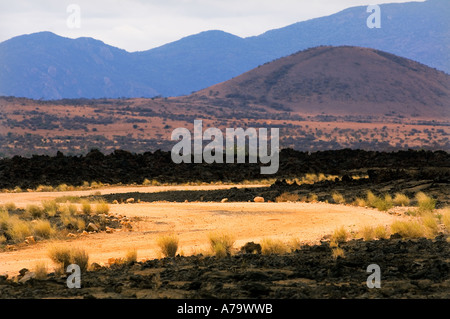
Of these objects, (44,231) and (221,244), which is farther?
(44,231)

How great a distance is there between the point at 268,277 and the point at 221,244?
3.52 meters

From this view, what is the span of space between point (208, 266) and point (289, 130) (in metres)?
94.9

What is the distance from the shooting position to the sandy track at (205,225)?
633 inches

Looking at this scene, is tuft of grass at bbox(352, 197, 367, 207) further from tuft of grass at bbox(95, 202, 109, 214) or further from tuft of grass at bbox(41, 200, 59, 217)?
tuft of grass at bbox(41, 200, 59, 217)

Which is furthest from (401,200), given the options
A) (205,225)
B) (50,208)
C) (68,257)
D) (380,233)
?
(68,257)

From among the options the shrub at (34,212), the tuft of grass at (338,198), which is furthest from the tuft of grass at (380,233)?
the shrub at (34,212)

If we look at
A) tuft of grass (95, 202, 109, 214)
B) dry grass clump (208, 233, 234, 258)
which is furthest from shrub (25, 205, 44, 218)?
dry grass clump (208, 233, 234, 258)

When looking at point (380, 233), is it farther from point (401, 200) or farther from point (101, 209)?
point (101, 209)

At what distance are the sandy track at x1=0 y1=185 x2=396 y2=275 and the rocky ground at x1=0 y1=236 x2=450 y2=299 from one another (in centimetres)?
248

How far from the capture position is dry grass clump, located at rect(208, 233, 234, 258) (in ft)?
46.9

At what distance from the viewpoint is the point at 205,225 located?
21.5m

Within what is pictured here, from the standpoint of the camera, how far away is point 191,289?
10359mm

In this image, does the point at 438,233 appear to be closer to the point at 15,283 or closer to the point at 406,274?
the point at 406,274
